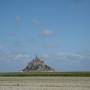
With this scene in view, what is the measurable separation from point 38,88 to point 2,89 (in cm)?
366

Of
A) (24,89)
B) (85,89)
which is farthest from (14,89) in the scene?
(85,89)

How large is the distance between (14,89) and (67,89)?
4.88 m

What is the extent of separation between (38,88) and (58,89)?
218 cm

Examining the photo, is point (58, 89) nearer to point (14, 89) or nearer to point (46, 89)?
point (46, 89)

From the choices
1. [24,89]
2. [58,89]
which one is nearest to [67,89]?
[58,89]

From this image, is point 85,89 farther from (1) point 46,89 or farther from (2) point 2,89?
(2) point 2,89

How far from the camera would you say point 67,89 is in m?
37.3

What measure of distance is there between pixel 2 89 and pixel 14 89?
3.69ft

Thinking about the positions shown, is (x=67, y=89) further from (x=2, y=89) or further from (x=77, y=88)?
(x=2, y=89)

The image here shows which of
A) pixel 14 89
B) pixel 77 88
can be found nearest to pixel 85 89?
pixel 77 88

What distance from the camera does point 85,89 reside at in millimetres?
37094

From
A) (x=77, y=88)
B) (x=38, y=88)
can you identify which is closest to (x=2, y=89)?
(x=38, y=88)

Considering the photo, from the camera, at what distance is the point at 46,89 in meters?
38.1

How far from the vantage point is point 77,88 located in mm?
38125
